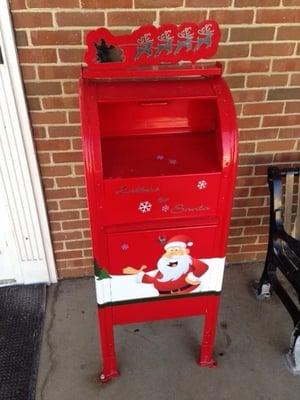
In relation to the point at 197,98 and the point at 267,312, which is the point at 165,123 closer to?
the point at 197,98

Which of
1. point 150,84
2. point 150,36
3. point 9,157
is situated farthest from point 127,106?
point 9,157

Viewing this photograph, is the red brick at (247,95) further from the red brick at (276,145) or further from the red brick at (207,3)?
the red brick at (207,3)

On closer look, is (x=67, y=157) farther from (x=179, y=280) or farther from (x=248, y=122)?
(x=248, y=122)

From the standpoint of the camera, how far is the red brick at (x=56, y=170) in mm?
2203

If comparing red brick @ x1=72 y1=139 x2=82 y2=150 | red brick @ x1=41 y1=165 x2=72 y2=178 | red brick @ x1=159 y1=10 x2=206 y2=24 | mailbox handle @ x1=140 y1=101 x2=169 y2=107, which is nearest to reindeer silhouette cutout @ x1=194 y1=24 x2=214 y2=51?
mailbox handle @ x1=140 y1=101 x2=169 y2=107

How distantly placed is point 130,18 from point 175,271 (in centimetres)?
A: 121

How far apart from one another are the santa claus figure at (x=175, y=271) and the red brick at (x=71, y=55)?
3.27 feet

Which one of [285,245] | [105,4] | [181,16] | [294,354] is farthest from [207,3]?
[294,354]

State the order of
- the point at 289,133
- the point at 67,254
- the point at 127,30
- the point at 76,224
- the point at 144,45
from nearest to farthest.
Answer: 1. the point at 144,45
2. the point at 127,30
3. the point at 289,133
4. the point at 76,224
5. the point at 67,254

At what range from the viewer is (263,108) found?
86.5 inches

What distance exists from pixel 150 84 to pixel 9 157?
0.93m

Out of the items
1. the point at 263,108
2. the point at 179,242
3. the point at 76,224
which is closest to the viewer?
the point at 179,242

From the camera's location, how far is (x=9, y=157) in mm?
2105

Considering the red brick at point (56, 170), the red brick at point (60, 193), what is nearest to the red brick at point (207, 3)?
the red brick at point (56, 170)
